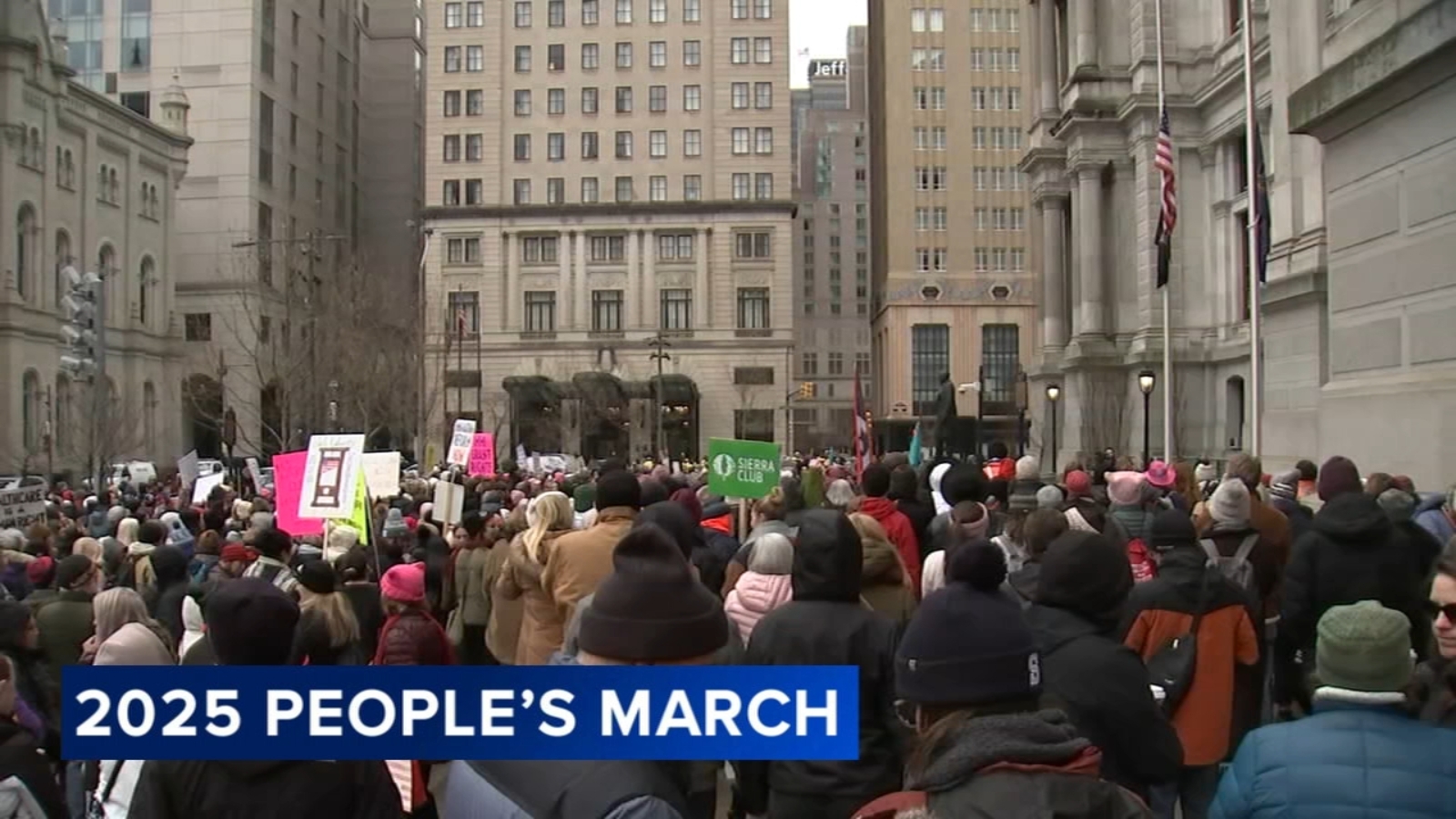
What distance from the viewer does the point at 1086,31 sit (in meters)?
49.6

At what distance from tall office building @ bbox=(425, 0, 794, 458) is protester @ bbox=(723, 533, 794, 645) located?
74890 mm

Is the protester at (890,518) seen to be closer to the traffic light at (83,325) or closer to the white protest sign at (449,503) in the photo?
the white protest sign at (449,503)

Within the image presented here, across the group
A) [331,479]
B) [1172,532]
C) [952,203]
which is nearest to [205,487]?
[331,479]

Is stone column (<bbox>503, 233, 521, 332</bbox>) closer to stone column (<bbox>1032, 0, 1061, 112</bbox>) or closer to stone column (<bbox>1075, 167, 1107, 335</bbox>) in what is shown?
stone column (<bbox>1032, 0, 1061, 112</bbox>)

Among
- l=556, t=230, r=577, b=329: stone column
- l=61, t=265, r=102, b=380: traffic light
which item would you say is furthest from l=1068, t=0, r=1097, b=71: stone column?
l=556, t=230, r=577, b=329: stone column

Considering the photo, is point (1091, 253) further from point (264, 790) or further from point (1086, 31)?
point (264, 790)

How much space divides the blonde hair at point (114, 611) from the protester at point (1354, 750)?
5411mm

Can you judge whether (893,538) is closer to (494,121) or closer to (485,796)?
(485,796)

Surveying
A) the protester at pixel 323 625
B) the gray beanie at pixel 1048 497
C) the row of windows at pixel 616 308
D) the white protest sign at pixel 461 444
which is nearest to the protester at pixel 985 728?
the protester at pixel 323 625

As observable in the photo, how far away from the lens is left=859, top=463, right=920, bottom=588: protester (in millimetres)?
10609

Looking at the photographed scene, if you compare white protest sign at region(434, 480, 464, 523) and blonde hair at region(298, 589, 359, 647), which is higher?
white protest sign at region(434, 480, 464, 523)

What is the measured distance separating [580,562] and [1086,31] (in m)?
46.6

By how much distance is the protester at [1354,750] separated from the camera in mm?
3598
